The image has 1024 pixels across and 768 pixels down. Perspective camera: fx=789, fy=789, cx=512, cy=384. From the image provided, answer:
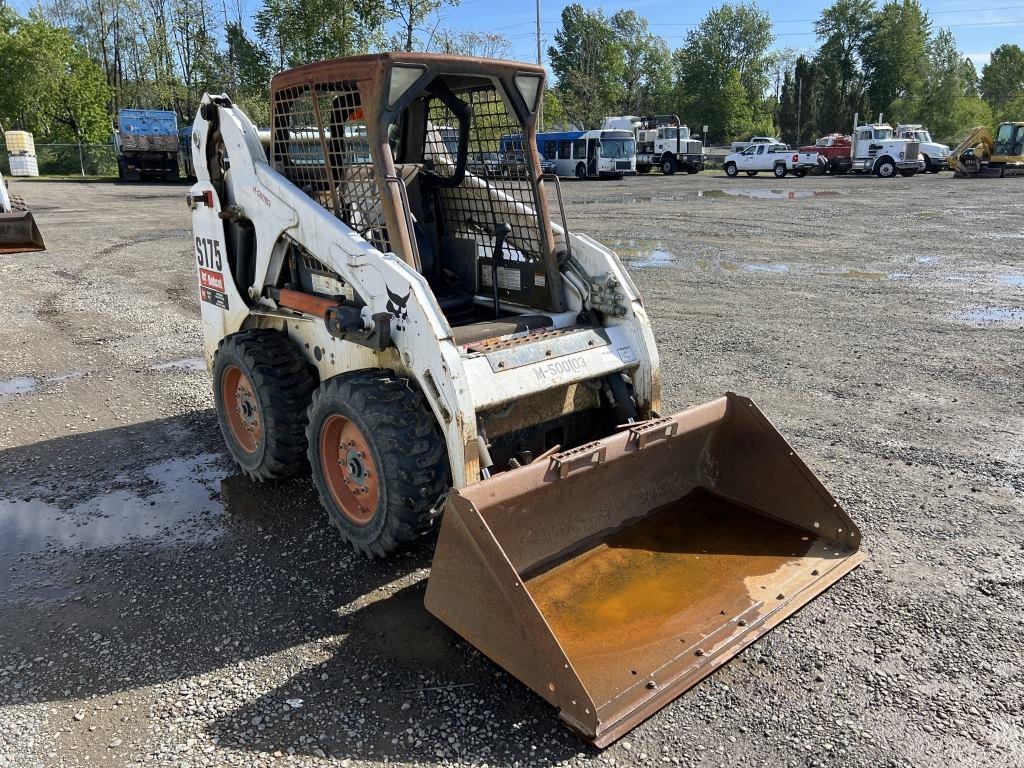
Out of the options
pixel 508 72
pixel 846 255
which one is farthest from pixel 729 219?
pixel 508 72

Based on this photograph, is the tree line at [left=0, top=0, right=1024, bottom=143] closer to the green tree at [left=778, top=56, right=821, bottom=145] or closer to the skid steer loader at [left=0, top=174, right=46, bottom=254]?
the green tree at [left=778, top=56, right=821, bottom=145]

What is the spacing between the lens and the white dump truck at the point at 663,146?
40.9 metres

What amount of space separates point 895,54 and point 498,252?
7995 cm

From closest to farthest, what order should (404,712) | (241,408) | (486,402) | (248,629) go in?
(404,712) < (248,629) < (486,402) < (241,408)

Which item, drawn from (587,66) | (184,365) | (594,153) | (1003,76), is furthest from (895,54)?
(184,365)

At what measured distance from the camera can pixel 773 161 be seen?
125 ft

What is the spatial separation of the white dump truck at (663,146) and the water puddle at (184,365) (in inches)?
1437

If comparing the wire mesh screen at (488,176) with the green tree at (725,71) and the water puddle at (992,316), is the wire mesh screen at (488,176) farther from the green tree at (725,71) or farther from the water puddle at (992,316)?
the green tree at (725,71)

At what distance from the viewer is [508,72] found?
4371 mm

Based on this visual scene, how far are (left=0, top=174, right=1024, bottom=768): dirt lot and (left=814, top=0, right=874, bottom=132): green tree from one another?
72.9m

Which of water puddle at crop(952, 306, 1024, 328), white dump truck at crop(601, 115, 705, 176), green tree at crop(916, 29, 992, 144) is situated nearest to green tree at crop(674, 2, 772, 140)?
green tree at crop(916, 29, 992, 144)

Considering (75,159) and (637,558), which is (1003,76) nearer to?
(75,159)

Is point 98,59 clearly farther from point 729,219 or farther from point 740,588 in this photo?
point 740,588

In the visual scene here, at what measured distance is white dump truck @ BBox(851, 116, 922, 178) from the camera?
A: 1416 inches
